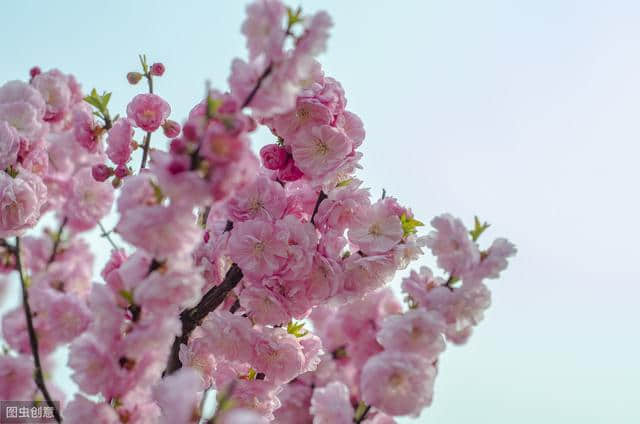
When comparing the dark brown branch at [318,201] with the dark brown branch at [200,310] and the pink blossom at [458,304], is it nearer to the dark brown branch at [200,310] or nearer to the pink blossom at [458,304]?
the dark brown branch at [200,310]

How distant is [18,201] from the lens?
68.9 inches

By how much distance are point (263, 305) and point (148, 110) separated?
2.20 feet

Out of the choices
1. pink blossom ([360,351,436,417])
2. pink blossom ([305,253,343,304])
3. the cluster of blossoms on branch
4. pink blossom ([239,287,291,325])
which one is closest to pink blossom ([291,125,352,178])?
the cluster of blossoms on branch

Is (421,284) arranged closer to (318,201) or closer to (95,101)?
(318,201)

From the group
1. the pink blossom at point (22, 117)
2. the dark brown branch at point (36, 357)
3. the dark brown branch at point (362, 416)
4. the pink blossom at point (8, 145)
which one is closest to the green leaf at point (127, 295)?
the dark brown branch at point (36, 357)

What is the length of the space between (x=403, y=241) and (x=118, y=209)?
0.89 m

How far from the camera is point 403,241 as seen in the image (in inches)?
69.0

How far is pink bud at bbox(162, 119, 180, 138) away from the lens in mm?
1873

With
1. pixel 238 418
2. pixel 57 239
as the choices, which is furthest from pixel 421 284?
pixel 57 239

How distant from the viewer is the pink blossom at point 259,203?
5.58 feet

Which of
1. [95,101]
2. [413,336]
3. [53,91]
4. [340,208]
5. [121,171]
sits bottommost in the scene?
[413,336]

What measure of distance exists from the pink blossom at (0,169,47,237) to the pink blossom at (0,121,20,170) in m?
0.04

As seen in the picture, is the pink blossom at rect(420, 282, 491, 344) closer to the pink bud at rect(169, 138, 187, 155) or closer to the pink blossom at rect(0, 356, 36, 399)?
the pink bud at rect(169, 138, 187, 155)

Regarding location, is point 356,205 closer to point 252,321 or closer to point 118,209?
point 252,321
